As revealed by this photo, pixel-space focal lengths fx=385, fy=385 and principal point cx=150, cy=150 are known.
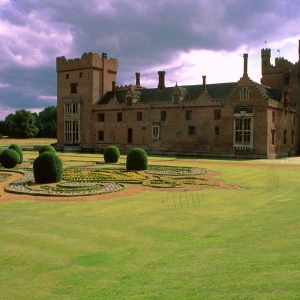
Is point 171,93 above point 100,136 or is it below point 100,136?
above

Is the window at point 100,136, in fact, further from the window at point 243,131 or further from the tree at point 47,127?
the tree at point 47,127

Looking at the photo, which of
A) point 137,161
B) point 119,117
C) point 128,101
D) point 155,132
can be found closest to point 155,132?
point 155,132

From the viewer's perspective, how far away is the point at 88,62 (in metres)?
58.9

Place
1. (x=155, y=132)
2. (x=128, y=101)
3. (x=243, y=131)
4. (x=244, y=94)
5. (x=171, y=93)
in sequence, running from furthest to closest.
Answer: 1. (x=128, y=101)
2. (x=171, y=93)
3. (x=155, y=132)
4. (x=243, y=131)
5. (x=244, y=94)

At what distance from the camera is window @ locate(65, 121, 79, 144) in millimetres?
60656

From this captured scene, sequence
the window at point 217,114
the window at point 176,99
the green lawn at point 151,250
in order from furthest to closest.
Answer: the window at point 176,99
the window at point 217,114
the green lawn at point 151,250

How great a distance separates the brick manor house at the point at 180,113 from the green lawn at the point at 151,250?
108ft

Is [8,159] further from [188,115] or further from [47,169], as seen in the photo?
[188,115]

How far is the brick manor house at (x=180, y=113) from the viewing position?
152 feet

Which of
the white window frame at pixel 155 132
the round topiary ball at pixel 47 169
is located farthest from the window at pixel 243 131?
the round topiary ball at pixel 47 169

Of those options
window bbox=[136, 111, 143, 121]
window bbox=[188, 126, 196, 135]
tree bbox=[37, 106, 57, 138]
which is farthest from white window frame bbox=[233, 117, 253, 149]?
tree bbox=[37, 106, 57, 138]

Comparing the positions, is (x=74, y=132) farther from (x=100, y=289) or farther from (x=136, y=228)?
(x=100, y=289)

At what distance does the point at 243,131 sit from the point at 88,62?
26537mm

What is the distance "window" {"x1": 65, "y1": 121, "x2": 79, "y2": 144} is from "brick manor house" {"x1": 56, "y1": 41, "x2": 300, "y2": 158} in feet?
0.31
